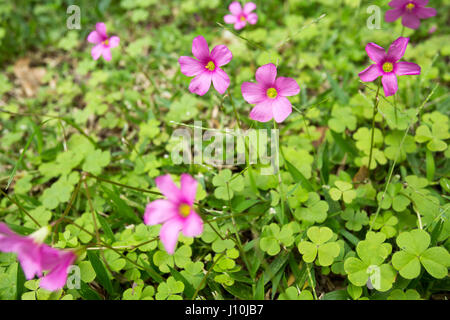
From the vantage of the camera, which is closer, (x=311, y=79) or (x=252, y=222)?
(x=252, y=222)

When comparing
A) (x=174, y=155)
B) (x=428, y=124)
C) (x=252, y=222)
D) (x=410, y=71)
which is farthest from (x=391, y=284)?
(x=174, y=155)

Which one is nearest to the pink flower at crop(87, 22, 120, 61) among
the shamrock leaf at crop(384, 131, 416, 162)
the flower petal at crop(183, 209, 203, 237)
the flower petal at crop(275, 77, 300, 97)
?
the flower petal at crop(275, 77, 300, 97)

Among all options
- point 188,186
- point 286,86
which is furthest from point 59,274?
point 286,86

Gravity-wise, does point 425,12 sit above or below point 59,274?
above

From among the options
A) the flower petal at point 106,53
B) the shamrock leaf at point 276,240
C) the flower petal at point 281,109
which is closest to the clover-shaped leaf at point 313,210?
the shamrock leaf at point 276,240

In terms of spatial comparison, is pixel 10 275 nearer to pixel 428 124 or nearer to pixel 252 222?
pixel 252 222

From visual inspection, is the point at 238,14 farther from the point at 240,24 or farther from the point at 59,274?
the point at 59,274
